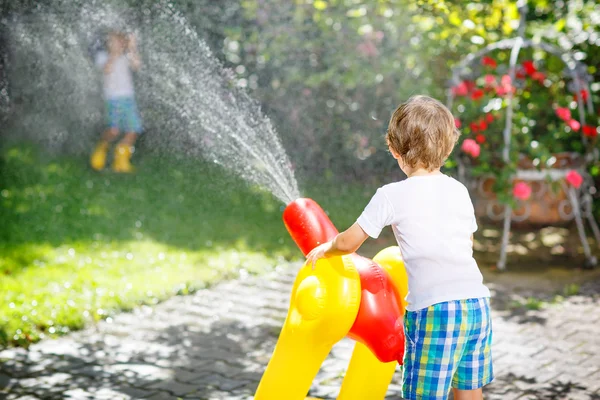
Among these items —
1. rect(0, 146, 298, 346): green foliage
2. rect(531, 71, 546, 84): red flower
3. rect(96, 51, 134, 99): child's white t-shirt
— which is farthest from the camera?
rect(96, 51, 134, 99): child's white t-shirt

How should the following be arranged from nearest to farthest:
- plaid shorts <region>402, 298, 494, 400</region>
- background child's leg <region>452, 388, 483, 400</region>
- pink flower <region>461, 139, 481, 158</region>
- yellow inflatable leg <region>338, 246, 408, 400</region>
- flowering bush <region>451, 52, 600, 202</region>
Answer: plaid shorts <region>402, 298, 494, 400</region> < background child's leg <region>452, 388, 483, 400</region> < yellow inflatable leg <region>338, 246, 408, 400</region> < pink flower <region>461, 139, 481, 158</region> < flowering bush <region>451, 52, 600, 202</region>

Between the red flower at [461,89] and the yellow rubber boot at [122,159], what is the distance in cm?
371

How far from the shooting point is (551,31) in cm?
647

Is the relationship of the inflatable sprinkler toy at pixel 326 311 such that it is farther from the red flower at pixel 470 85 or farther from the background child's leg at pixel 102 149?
the background child's leg at pixel 102 149

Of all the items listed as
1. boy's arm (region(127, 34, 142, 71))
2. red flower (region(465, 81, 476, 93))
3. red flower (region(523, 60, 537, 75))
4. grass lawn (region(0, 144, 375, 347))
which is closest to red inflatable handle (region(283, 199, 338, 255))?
grass lawn (region(0, 144, 375, 347))

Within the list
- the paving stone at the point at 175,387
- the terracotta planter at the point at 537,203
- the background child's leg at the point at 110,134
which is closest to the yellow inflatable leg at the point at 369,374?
the paving stone at the point at 175,387

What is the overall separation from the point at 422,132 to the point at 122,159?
6277 mm

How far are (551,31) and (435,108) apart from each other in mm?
4523

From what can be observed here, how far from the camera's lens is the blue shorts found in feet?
27.9

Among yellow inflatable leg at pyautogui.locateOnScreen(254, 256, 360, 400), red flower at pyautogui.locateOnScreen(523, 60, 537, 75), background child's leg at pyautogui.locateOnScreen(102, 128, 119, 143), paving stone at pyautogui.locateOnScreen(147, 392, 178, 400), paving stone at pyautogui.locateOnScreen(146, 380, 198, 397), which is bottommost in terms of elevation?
paving stone at pyautogui.locateOnScreen(147, 392, 178, 400)

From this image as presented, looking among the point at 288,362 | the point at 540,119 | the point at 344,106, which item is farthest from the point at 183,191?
the point at 288,362

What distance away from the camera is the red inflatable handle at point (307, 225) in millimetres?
2695

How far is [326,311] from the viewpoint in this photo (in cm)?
254

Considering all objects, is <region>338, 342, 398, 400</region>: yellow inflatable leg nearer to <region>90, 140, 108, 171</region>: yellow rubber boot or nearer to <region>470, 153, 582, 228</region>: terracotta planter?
<region>470, 153, 582, 228</region>: terracotta planter
